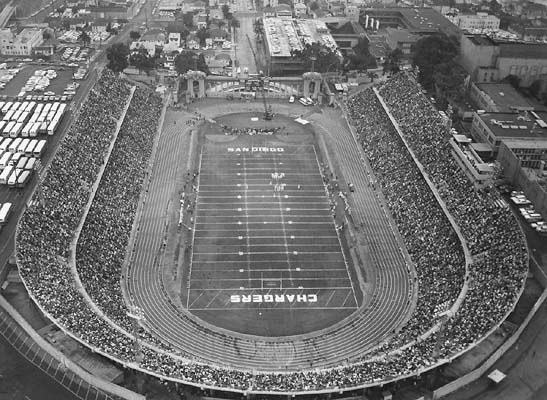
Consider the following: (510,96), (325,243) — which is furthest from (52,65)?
(510,96)

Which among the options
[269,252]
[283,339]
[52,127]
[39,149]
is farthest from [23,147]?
[283,339]

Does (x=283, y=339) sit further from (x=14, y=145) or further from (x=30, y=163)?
(x=14, y=145)

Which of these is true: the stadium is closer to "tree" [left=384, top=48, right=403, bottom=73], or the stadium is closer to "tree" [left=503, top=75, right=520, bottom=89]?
"tree" [left=503, top=75, right=520, bottom=89]

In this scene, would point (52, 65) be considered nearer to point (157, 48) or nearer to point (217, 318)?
point (157, 48)

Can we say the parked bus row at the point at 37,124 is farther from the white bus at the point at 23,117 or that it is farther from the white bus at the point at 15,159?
the white bus at the point at 15,159

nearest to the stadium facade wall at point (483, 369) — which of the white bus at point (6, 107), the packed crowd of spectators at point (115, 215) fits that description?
the packed crowd of spectators at point (115, 215)
